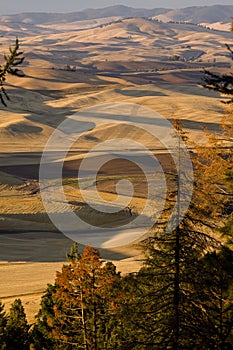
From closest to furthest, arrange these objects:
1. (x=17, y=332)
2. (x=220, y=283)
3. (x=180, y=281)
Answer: (x=180, y=281), (x=220, y=283), (x=17, y=332)

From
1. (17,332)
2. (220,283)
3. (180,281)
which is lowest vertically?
(17,332)

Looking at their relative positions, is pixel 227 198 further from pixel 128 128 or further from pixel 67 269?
pixel 128 128

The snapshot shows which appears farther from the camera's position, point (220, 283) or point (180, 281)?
point (220, 283)

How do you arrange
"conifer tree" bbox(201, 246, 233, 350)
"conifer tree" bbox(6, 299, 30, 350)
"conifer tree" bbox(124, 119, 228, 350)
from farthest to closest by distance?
"conifer tree" bbox(6, 299, 30, 350) < "conifer tree" bbox(201, 246, 233, 350) < "conifer tree" bbox(124, 119, 228, 350)

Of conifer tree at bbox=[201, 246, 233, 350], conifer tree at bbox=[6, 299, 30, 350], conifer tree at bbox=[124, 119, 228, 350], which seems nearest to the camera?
conifer tree at bbox=[124, 119, 228, 350]

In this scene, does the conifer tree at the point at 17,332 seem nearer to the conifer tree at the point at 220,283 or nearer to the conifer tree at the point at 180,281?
A: the conifer tree at the point at 180,281

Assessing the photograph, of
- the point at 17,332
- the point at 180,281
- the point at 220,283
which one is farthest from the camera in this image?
the point at 17,332

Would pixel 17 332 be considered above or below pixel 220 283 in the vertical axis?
below

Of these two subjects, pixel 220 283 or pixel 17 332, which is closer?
pixel 220 283

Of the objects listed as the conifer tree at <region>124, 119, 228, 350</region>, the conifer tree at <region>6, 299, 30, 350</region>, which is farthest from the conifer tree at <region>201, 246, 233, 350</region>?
the conifer tree at <region>6, 299, 30, 350</region>

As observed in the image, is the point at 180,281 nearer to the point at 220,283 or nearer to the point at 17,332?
the point at 220,283

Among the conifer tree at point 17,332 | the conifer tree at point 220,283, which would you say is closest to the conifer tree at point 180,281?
the conifer tree at point 220,283

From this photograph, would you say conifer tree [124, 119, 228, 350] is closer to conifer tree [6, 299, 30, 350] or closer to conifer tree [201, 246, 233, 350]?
conifer tree [201, 246, 233, 350]

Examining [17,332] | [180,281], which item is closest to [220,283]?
[180,281]
